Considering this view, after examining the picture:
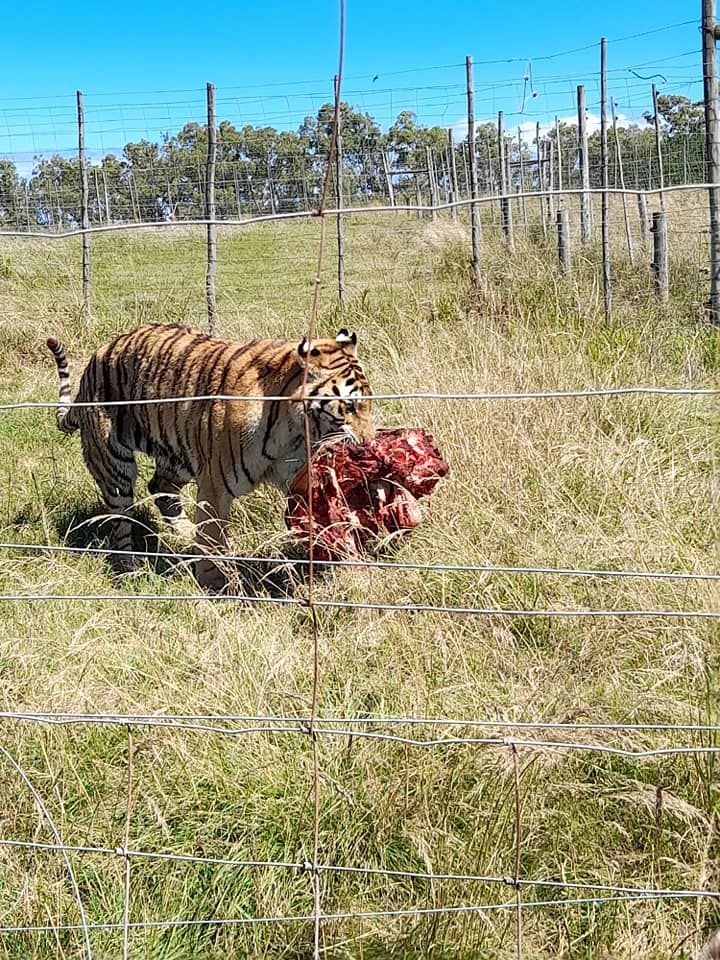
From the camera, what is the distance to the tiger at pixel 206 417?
4297 mm

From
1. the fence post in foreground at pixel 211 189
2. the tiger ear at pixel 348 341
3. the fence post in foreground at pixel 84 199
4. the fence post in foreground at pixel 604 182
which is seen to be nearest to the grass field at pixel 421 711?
the tiger ear at pixel 348 341

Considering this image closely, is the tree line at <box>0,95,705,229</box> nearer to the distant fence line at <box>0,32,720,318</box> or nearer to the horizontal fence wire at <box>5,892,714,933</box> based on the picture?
the distant fence line at <box>0,32,720,318</box>

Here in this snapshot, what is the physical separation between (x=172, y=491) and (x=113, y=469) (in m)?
0.55

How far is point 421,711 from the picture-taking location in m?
2.82

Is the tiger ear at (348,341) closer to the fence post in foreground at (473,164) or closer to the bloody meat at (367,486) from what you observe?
the bloody meat at (367,486)

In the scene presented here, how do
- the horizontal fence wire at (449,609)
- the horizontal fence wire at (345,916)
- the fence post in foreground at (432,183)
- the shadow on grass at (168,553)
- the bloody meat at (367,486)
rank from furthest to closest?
the fence post in foreground at (432,183), the bloody meat at (367,486), the shadow on grass at (168,553), the horizontal fence wire at (345,916), the horizontal fence wire at (449,609)

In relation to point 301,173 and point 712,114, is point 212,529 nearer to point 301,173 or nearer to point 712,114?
point 712,114

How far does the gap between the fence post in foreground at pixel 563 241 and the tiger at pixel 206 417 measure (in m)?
4.77

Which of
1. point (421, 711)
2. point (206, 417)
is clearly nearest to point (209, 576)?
point (206, 417)

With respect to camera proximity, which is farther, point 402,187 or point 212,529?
point 402,187

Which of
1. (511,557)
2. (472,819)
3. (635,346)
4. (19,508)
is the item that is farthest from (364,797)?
(635,346)

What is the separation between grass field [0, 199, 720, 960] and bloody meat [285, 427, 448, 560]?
0.47 feet

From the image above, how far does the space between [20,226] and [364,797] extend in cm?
1881

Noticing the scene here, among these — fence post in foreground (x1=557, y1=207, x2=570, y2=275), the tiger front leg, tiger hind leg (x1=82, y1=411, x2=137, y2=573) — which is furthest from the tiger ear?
fence post in foreground (x1=557, y1=207, x2=570, y2=275)
